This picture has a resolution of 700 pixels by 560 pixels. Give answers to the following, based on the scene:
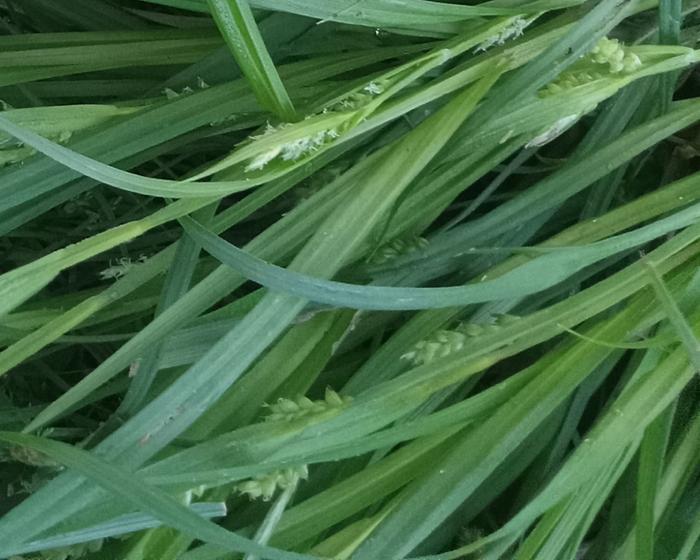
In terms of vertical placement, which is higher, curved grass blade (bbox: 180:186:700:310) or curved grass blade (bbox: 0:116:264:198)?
curved grass blade (bbox: 0:116:264:198)

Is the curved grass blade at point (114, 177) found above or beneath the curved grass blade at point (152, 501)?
above

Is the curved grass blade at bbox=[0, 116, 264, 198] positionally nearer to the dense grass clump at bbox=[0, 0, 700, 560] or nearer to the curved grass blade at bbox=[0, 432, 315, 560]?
the dense grass clump at bbox=[0, 0, 700, 560]

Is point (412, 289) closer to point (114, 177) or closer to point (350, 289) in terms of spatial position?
point (350, 289)

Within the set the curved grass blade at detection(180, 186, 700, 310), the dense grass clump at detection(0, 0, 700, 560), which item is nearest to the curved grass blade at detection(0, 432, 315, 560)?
the dense grass clump at detection(0, 0, 700, 560)

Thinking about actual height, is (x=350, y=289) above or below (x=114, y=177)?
below

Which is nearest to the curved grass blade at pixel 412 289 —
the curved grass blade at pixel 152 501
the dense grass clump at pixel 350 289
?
the dense grass clump at pixel 350 289

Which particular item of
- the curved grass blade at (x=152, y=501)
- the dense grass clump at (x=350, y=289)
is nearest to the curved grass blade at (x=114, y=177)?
the dense grass clump at (x=350, y=289)

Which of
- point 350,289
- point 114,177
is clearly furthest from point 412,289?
point 114,177

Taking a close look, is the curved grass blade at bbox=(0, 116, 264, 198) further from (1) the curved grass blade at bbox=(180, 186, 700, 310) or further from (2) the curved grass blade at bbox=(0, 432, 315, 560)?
(2) the curved grass blade at bbox=(0, 432, 315, 560)

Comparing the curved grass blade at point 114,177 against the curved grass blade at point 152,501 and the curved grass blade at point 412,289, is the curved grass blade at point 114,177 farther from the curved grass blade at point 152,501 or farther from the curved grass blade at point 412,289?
the curved grass blade at point 152,501

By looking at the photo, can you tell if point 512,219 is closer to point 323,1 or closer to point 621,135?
point 621,135
